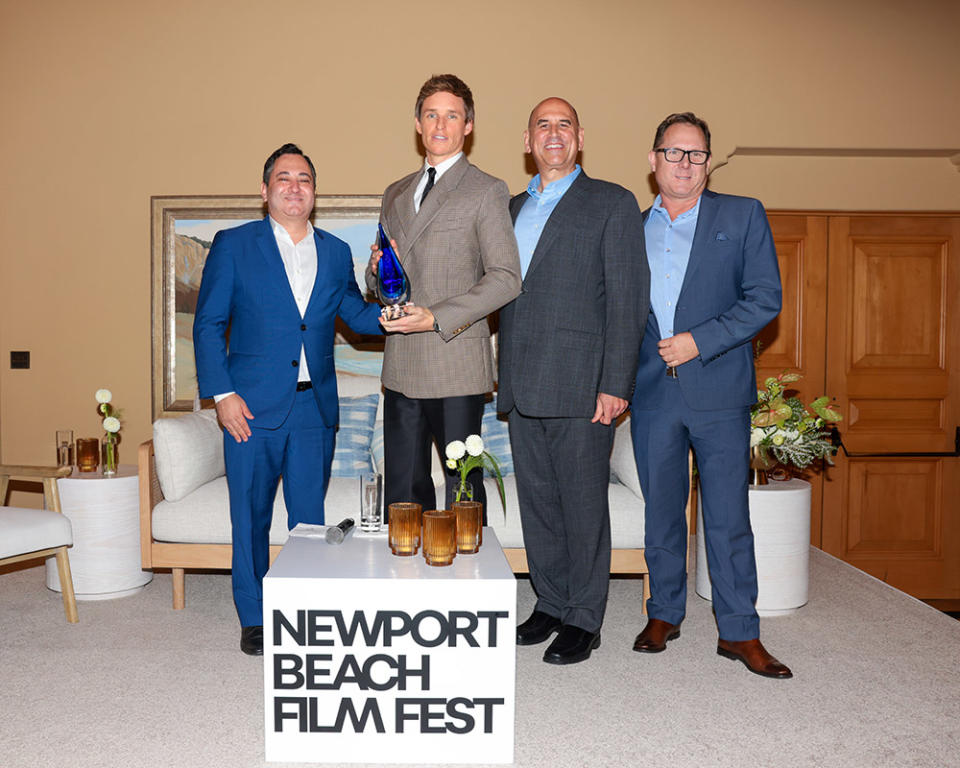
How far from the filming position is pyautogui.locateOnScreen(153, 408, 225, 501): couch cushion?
3.31 metres

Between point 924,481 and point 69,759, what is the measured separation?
427cm

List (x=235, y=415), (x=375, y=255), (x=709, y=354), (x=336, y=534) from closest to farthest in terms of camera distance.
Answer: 1. (x=336, y=534)
2. (x=375, y=255)
3. (x=709, y=354)
4. (x=235, y=415)

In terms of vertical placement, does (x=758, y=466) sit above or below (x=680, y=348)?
below

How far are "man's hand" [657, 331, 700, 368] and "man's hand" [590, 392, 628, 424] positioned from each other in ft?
0.68

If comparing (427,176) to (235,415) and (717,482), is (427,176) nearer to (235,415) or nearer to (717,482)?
(235,415)

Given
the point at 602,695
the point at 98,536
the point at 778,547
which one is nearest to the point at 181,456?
the point at 98,536

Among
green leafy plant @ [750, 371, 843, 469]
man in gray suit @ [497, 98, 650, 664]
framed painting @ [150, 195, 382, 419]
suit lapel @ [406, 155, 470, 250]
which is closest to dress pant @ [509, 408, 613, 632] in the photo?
man in gray suit @ [497, 98, 650, 664]

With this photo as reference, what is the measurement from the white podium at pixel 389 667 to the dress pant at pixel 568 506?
0.72 m

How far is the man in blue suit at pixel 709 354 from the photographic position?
266cm

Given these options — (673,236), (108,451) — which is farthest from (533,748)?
(108,451)

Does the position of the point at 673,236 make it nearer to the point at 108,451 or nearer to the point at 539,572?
the point at 539,572

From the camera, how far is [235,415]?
275 cm

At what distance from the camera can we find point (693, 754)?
2.13 metres

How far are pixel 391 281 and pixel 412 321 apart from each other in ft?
0.47
